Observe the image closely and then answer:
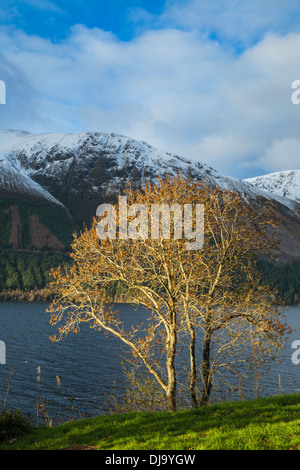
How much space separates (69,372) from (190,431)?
5147 centimetres

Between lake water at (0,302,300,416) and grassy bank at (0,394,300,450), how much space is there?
12.3 metres

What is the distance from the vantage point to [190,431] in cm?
1202

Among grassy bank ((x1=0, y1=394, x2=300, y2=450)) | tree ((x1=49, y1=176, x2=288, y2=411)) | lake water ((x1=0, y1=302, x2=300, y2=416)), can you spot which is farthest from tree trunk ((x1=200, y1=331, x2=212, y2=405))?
lake water ((x1=0, y1=302, x2=300, y2=416))

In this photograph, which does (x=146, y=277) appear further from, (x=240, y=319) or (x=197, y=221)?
(x=240, y=319)

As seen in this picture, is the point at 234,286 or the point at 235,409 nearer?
the point at 235,409

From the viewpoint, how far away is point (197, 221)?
18.7 m

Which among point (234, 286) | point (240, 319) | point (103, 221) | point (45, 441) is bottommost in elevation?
point (45, 441)

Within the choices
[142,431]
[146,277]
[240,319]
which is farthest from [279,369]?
[142,431]

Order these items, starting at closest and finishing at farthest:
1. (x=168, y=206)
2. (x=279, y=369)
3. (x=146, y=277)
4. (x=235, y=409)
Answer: (x=235, y=409)
(x=168, y=206)
(x=146, y=277)
(x=279, y=369)

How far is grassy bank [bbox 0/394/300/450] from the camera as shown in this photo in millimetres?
10336

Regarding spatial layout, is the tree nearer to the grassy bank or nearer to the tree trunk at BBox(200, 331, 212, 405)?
the tree trunk at BBox(200, 331, 212, 405)

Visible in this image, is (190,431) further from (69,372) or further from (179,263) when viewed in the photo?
(69,372)

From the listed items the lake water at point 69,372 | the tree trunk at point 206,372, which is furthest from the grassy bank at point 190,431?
the lake water at point 69,372

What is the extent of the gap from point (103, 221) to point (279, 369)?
52.1 metres
